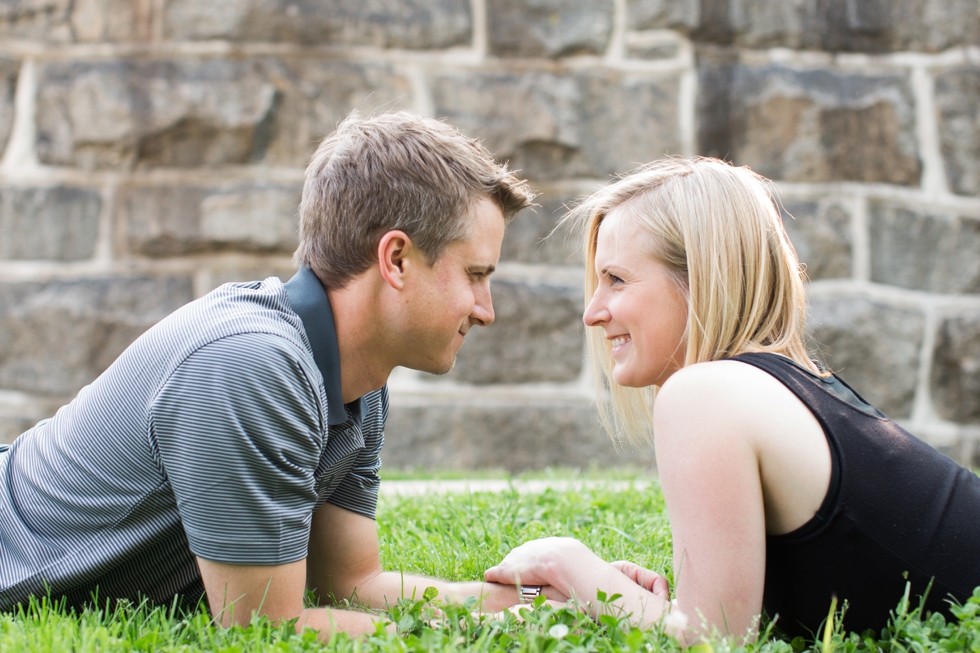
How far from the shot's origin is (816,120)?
4.87 m

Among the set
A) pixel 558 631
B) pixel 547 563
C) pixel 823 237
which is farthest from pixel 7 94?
pixel 823 237

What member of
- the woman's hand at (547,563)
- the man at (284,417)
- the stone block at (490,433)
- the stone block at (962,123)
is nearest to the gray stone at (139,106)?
the stone block at (490,433)

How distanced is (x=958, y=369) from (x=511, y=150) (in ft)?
8.77

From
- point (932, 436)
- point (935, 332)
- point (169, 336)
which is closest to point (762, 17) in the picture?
point (935, 332)

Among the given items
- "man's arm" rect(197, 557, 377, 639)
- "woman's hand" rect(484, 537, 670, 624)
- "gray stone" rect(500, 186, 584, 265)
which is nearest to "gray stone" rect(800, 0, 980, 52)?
"gray stone" rect(500, 186, 584, 265)

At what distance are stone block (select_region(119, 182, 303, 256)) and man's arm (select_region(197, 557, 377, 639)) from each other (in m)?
2.92

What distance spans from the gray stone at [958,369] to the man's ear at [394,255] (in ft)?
12.0

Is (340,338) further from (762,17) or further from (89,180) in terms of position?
(762,17)

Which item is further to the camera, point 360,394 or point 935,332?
point 935,332

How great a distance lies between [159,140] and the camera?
468cm

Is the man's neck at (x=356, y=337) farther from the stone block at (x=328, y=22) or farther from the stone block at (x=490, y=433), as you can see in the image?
the stone block at (x=328, y=22)

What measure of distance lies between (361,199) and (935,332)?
12.3 ft

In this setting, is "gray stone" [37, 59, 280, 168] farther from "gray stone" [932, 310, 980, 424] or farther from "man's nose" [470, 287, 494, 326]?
"gray stone" [932, 310, 980, 424]

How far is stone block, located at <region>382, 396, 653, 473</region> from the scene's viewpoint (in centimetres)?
474
